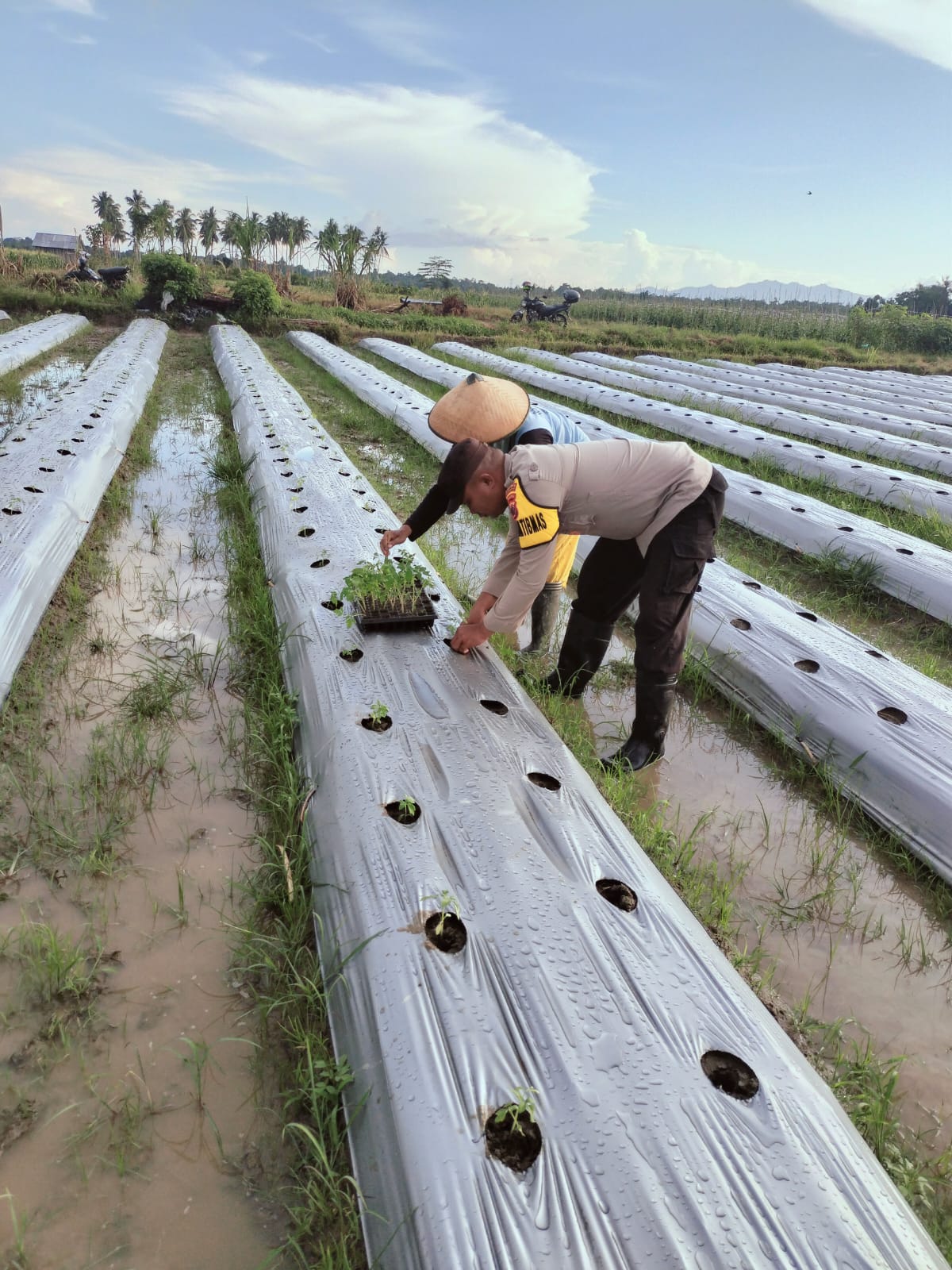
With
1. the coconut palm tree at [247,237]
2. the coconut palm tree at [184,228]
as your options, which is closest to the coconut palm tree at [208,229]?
the coconut palm tree at [184,228]

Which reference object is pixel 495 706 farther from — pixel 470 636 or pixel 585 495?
pixel 585 495

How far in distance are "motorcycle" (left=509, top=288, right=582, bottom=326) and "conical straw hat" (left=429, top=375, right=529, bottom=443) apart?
16.3m

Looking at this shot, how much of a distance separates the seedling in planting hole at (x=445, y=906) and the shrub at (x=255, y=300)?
48.9ft

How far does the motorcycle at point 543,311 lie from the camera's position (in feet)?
59.2

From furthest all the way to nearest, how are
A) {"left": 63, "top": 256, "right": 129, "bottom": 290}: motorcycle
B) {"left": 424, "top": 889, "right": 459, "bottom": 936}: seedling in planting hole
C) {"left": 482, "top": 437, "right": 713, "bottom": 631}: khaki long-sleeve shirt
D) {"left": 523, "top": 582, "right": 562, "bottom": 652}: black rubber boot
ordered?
1. {"left": 63, "top": 256, "right": 129, "bottom": 290}: motorcycle
2. {"left": 523, "top": 582, "right": 562, "bottom": 652}: black rubber boot
3. {"left": 482, "top": 437, "right": 713, "bottom": 631}: khaki long-sleeve shirt
4. {"left": 424, "top": 889, "right": 459, "bottom": 936}: seedling in planting hole

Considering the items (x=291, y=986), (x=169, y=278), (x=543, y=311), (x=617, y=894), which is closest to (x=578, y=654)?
(x=617, y=894)

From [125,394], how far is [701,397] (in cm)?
671

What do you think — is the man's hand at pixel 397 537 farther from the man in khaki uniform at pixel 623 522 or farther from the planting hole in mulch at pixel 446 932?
A: the planting hole in mulch at pixel 446 932

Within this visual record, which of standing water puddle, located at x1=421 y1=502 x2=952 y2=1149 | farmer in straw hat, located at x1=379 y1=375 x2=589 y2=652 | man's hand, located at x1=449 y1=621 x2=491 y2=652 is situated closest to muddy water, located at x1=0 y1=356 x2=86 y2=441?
farmer in straw hat, located at x1=379 y1=375 x2=589 y2=652

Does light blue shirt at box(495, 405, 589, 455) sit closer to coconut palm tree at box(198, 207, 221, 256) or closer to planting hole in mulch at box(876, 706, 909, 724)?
planting hole in mulch at box(876, 706, 909, 724)

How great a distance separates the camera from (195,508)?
499 centimetres

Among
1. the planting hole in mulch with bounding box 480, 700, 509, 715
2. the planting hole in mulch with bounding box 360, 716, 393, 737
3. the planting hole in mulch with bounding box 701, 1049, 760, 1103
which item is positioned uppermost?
the planting hole in mulch with bounding box 480, 700, 509, 715

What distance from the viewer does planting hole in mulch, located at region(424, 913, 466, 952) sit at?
158 centimetres

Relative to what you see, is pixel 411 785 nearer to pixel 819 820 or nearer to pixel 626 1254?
pixel 626 1254
